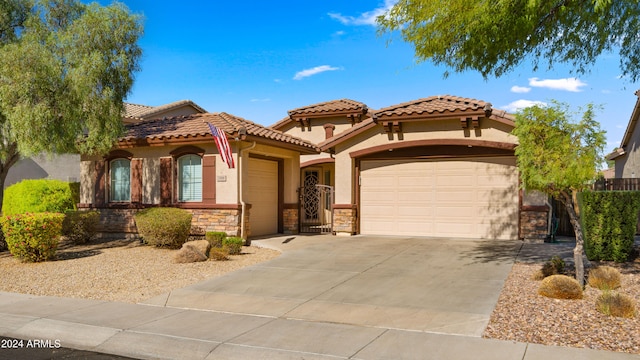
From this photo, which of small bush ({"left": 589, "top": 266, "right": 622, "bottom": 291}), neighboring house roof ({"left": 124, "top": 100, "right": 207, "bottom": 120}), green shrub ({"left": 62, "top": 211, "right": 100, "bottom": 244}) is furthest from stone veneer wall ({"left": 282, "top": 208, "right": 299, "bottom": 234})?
neighboring house roof ({"left": 124, "top": 100, "right": 207, "bottom": 120})

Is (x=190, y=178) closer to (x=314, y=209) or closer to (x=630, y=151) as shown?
(x=314, y=209)

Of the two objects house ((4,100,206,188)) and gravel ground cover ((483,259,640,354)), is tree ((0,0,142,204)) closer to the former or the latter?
gravel ground cover ((483,259,640,354))

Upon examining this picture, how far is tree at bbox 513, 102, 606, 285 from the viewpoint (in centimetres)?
850

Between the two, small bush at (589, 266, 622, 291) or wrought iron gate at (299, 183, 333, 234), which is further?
wrought iron gate at (299, 183, 333, 234)

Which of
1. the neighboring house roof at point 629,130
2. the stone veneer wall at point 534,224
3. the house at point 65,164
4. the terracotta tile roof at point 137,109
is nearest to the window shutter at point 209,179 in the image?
the stone veneer wall at point 534,224

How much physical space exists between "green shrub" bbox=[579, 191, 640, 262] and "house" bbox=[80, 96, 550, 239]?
140 inches

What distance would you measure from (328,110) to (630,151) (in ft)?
44.7

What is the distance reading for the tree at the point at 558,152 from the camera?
850 cm

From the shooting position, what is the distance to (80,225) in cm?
1608

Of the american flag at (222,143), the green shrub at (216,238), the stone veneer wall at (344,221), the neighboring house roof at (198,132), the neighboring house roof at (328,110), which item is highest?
the neighboring house roof at (328,110)

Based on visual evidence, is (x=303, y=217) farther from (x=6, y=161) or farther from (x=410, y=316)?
(x=410, y=316)

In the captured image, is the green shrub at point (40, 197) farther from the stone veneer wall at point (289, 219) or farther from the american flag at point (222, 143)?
the american flag at point (222, 143)

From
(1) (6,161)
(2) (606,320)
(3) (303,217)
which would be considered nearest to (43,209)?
(1) (6,161)

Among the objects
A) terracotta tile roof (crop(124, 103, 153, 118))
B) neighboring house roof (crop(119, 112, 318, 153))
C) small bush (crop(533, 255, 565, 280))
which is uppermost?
terracotta tile roof (crop(124, 103, 153, 118))
